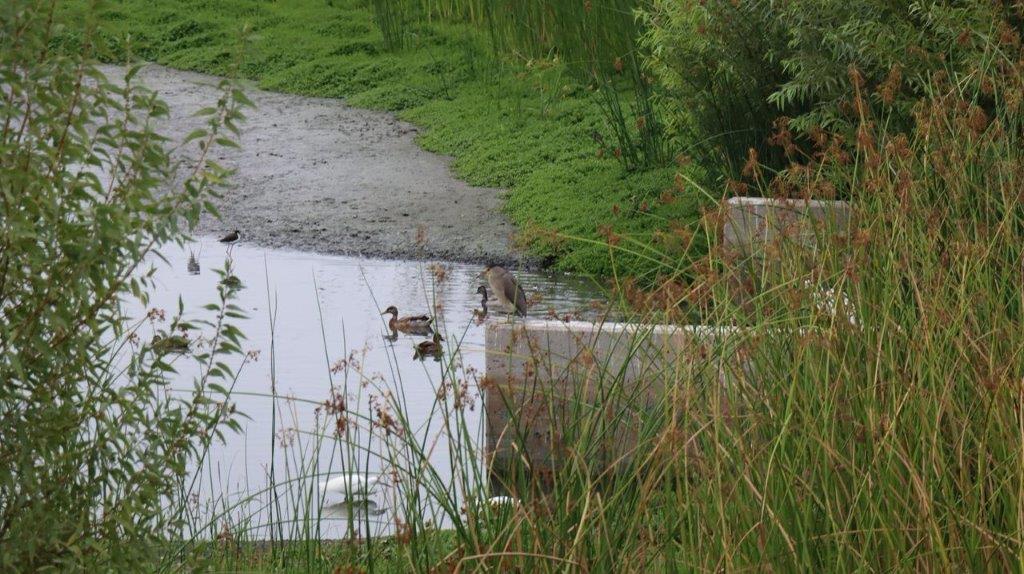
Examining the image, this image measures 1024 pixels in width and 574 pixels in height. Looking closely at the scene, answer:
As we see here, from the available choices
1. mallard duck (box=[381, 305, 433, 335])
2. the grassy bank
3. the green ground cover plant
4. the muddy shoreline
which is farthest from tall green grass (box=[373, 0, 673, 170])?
the green ground cover plant

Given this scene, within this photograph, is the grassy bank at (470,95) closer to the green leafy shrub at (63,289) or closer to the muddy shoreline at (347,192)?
the muddy shoreline at (347,192)

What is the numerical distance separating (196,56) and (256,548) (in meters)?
11.9

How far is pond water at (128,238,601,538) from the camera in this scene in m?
4.18

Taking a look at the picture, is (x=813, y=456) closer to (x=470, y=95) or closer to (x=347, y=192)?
(x=347, y=192)

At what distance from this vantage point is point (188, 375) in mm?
5602

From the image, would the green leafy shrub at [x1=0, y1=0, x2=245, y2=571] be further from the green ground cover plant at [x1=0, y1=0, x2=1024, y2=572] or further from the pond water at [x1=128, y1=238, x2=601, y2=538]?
the pond water at [x1=128, y1=238, x2=601, y2=538]

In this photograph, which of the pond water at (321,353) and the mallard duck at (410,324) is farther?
the mallard duck at (410,324)

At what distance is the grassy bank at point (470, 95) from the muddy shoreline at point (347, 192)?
242 millimetres

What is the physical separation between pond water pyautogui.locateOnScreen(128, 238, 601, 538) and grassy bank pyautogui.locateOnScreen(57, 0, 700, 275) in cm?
78

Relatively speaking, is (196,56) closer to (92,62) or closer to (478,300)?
(478,300)

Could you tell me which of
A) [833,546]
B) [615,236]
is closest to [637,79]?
[615,236]

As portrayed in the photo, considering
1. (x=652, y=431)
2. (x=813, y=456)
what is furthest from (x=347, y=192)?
(x=813, y=456)

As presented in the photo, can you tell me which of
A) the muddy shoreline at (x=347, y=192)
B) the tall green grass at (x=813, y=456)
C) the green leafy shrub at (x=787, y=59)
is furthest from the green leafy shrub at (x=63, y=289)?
the muddy shoreline at (x=347, y=192)

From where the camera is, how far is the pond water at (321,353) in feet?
13.7
